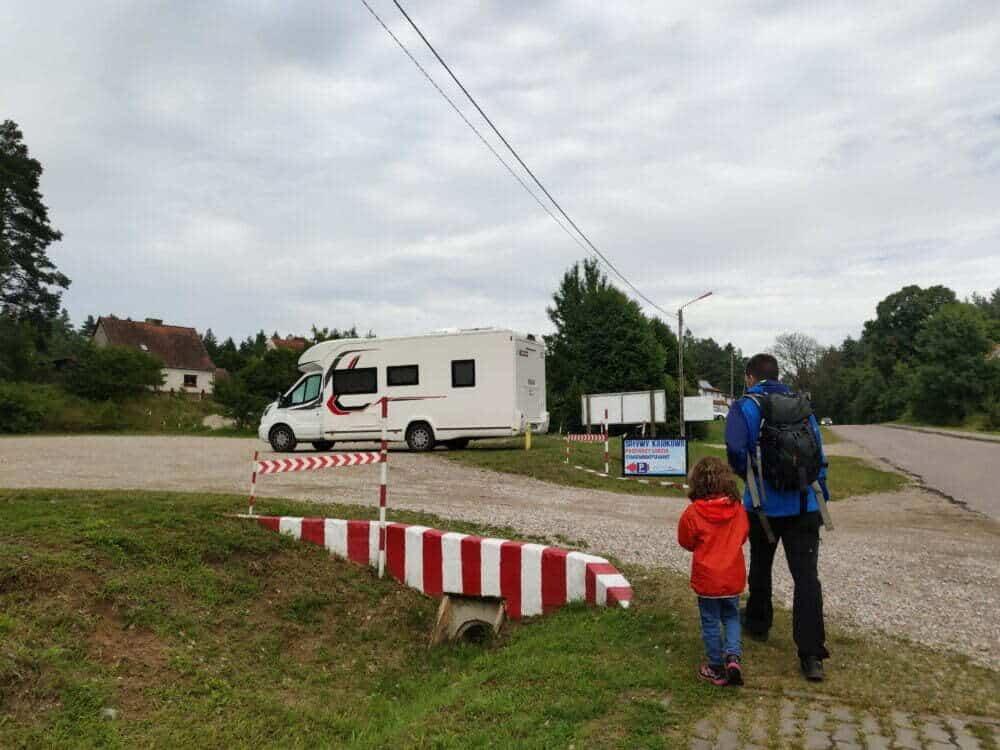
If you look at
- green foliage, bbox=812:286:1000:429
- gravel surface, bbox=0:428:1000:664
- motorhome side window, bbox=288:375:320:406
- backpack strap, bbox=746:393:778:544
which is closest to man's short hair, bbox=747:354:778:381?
backpack strap, bbox=746:393:778:544

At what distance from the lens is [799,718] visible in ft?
11.5

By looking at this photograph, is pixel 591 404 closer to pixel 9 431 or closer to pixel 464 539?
pixel 464 539

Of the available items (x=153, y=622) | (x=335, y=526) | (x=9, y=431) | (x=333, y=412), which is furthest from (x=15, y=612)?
(x=9, y=431)

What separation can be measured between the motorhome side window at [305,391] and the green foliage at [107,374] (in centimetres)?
2501

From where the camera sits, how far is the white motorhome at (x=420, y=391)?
18891 millimetres

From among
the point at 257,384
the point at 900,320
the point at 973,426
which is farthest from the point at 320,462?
the point at 900,320

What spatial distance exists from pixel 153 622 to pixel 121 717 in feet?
3.14

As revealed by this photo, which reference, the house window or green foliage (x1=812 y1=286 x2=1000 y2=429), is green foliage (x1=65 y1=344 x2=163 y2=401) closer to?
the house window

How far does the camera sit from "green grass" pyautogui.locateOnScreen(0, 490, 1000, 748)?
3.72 m

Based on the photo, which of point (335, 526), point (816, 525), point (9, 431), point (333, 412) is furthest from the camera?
point (9, 431)

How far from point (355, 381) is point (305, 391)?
5.29ft

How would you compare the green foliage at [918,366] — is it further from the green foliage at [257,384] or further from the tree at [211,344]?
the tree at [211,344]

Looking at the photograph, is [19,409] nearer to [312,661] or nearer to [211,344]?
[312,661]

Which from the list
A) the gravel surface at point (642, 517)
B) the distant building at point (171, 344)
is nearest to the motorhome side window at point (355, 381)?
the gravel surface at point (642, 517)
